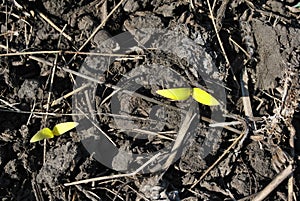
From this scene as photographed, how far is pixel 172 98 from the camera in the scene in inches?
88.0

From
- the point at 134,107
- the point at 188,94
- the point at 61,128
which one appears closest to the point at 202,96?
the point at 188,94

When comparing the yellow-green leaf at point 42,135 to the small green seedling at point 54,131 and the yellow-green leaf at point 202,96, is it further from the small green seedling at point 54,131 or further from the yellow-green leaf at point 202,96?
the yellow-green leaf at point 202,96

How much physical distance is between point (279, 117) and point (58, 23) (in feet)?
3.78

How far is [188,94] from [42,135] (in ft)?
2.27

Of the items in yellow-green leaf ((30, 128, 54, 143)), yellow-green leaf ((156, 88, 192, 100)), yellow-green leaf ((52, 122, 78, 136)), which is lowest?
yellow-green leaf ((30, 128, 54, 143))

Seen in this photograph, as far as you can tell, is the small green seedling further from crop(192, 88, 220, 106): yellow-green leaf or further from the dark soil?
crop(192, 88, 220, 106): yellow-green leaf

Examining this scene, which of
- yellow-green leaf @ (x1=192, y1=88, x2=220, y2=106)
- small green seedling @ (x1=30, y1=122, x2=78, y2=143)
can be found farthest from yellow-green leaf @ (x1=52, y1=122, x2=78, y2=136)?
Answer: yellow-green leaf @ (x1=192, y1=88, x2=220, y2=106)

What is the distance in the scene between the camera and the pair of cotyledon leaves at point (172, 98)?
220cm

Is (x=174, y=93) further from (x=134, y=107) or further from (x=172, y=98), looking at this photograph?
(x=134, y=107)

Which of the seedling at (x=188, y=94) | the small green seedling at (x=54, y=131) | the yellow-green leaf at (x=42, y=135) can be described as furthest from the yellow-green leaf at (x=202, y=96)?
the yellow-green leaf at (x=42, y=135)

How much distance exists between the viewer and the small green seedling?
219cm

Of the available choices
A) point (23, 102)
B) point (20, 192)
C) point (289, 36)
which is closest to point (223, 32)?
point (289, 36)

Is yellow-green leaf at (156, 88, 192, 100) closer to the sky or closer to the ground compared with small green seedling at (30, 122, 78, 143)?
closer to the sky

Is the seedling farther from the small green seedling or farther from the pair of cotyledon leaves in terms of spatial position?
the small green seedling
